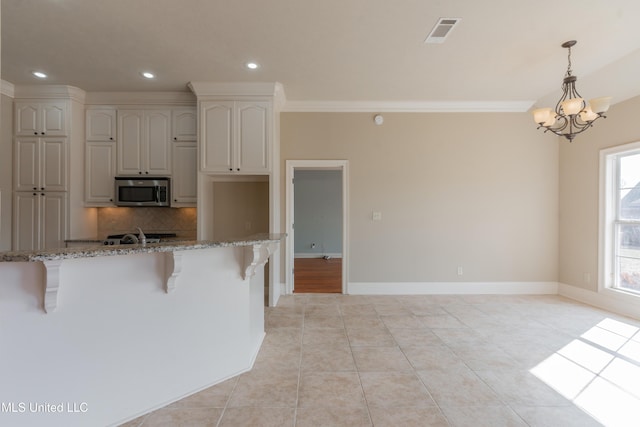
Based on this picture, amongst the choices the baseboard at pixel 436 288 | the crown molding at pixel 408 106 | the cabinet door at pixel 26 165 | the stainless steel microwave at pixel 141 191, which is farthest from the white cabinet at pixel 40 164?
the baseboard at pixel 436 288

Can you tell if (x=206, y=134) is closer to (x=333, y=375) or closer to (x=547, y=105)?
(x=333, y=375)

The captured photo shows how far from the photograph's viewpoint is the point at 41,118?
3.73 m

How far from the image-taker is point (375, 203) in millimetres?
4352

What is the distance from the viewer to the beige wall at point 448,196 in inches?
171

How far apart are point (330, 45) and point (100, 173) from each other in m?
3.43

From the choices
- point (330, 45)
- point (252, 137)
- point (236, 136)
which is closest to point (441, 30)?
point (330, 45)

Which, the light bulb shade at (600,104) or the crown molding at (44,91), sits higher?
the crown molding at (44,91)

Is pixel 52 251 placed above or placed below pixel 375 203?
below

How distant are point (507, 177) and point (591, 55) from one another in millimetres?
1749

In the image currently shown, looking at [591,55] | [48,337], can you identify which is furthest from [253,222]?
[591,55]

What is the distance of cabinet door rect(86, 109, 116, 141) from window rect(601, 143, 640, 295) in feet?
21.1

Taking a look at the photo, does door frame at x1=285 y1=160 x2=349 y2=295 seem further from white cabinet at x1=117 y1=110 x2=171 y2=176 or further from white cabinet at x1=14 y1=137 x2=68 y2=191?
white cabinet at x1=14 y1=137 x2=68 y2=191

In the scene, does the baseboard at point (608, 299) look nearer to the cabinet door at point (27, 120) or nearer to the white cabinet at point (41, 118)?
the white cabinet at point (41, 118)

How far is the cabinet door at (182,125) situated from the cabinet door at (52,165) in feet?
4.55
